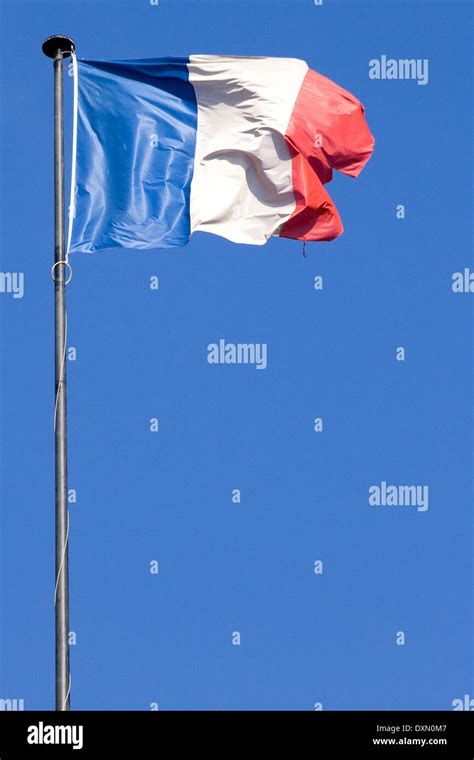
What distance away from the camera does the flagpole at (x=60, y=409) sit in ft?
62.5

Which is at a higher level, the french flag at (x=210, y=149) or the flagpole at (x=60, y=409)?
the french flag at (x=210, y=149)

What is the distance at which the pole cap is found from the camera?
21.7m

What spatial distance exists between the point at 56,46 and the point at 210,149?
3.56m

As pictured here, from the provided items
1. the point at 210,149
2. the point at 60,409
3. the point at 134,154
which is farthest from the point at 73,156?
the point at 60,409

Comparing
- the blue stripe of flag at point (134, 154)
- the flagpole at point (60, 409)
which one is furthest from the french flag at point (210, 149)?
the flagpole at point (60, 409)

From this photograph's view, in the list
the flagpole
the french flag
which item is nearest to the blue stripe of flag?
the french flag

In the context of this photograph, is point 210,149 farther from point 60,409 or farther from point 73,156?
point 60,409

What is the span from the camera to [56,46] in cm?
2177

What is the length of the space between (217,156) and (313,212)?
5.34ft

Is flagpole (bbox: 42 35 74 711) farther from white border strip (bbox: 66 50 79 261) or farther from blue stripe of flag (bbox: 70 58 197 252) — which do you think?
blue stripe of flag (bbox: 70 58 197 252)

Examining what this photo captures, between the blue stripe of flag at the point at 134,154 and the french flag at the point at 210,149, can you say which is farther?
the french flag at the point at 210,149

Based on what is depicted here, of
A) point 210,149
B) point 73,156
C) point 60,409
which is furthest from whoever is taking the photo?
point 210,149

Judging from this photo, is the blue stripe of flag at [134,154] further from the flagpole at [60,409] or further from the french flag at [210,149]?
the flagpole at [60,409]
